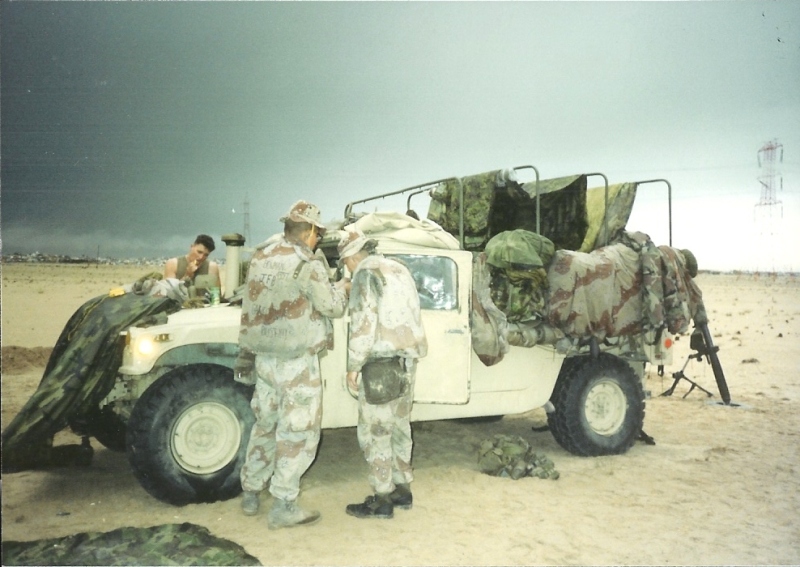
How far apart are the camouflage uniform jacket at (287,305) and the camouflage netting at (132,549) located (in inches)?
47.2

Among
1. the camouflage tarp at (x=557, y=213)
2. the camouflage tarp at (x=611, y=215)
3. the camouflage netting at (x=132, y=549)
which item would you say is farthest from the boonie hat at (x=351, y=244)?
the camouflage tarp at (x=611, y=215)

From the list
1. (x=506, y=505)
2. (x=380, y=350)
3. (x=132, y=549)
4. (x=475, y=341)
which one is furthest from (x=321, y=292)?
(x=506, y=505)

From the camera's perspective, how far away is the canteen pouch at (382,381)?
388 centimetres

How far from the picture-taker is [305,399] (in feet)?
12.8

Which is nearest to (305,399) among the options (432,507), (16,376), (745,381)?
(432,507)

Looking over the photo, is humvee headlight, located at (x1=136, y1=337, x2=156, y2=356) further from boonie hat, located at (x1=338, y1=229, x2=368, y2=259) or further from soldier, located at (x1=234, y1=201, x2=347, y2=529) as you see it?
boonie hat, located at (x1=338, y1=229, x2=368, y2=259)

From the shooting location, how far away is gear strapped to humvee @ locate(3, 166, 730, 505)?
13.3ft

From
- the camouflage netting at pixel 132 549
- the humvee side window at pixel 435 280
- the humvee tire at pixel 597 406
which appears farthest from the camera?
the humvee tire at pixel 597 406

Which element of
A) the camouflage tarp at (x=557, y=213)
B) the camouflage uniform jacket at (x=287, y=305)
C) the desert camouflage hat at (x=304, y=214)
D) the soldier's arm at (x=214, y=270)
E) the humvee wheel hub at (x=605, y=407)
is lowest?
the humvee wheel hub at (x=605, y=407)

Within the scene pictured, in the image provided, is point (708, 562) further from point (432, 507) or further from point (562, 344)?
point (562, 344)

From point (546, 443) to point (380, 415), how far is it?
2.74m

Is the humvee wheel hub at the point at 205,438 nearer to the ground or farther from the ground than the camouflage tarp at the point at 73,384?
nearer to the ground

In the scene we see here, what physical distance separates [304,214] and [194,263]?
224 centimetres

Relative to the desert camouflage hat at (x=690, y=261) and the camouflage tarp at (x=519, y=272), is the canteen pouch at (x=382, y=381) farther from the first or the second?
the desert camouflage hat at (x=690, y=261)
